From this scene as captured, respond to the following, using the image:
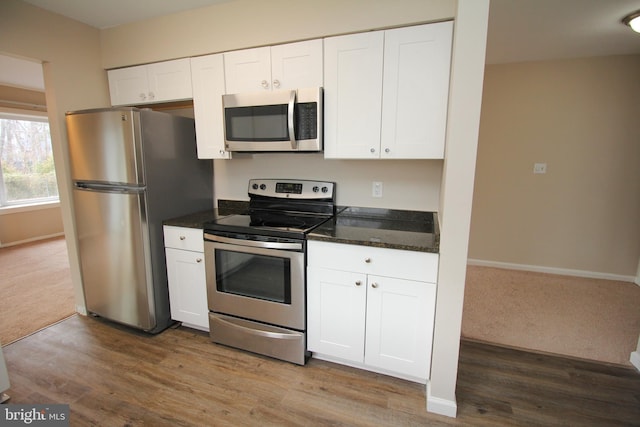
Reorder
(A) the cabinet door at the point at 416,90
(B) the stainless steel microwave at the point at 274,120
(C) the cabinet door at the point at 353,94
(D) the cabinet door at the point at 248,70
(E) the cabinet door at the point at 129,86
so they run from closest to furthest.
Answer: (A) the cabinet door at the point at 416,90, (C) the cabinet door at the point at 353,94, (B) the stainless steel microwave at the point at 274,120, (D) the cabinet door at the point at 248,70, (E) the cabinet door at the point at 129,86

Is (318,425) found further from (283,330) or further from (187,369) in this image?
(187,369)

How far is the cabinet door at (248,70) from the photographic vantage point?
6.80 ft

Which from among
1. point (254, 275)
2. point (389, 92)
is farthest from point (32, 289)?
point (389, 92)

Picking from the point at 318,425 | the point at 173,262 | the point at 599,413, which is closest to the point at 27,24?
the point at 173,262

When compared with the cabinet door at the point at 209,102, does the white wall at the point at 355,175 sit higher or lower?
lower

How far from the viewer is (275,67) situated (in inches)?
80.6

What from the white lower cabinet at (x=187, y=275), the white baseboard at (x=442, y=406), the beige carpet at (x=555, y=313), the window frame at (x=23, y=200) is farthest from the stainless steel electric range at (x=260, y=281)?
the window frame at (x=23, y=200)

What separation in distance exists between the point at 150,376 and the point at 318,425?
111 cm

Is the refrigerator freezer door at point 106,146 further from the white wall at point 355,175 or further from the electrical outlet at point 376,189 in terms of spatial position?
the electrical outlet at point 376,189

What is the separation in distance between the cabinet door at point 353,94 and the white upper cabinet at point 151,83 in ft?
3.75

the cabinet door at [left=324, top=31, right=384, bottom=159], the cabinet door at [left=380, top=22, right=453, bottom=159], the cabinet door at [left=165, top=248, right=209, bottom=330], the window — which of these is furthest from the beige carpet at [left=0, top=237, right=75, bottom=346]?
the cabinet door at [left=380, top=22, right=453, bottom=159]

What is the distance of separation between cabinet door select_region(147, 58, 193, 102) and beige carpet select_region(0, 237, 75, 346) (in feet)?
6.78

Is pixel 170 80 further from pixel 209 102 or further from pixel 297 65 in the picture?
pixel 297 65

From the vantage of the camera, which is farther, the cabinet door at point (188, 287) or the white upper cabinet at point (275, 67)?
the cabinet door at point (188, 287)
